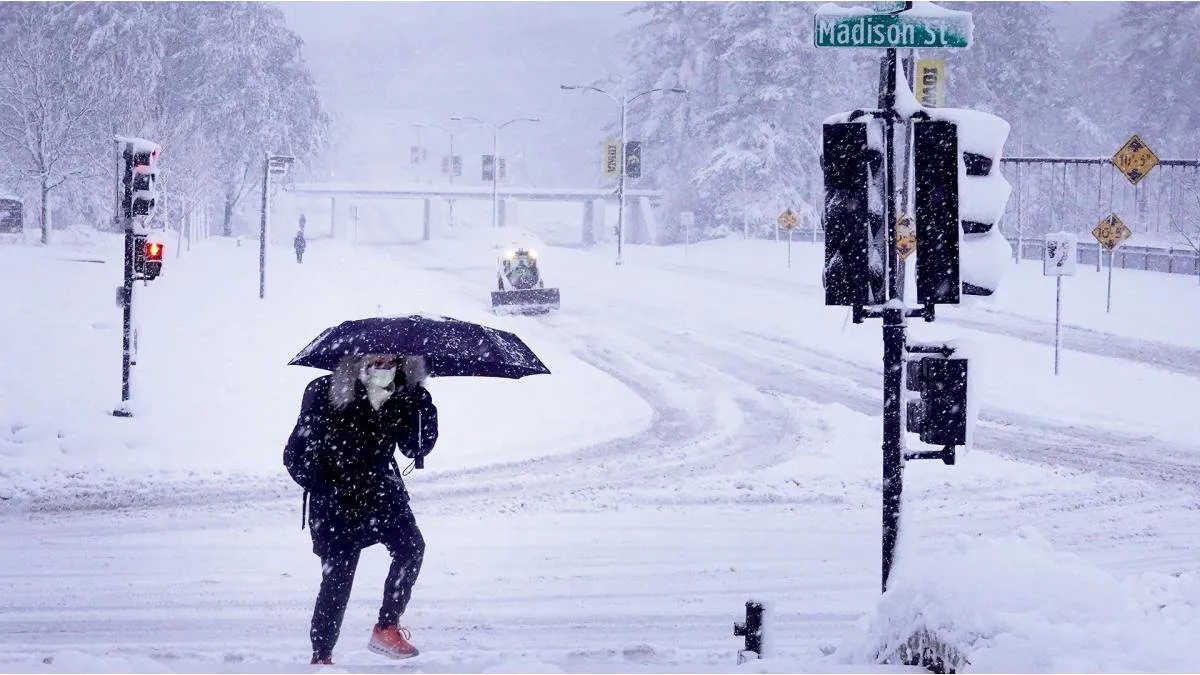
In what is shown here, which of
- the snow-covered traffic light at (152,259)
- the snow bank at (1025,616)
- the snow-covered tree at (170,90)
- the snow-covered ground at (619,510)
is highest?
the snow-covered tree at (170,90)

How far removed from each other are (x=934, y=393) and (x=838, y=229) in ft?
3.43

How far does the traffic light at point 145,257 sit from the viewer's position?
46.4 feet

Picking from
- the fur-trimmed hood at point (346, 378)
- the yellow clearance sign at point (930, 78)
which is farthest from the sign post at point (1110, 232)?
the fur-trimmed hood at point (346, 378)

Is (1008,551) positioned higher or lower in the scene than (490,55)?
lower

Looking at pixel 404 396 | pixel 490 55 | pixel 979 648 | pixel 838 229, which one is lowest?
pixel 979 648

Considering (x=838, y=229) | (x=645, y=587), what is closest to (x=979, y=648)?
(x=838, y=229)

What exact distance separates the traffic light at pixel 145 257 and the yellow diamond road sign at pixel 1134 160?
19.2 m

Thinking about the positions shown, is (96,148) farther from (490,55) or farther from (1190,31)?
(490,55)

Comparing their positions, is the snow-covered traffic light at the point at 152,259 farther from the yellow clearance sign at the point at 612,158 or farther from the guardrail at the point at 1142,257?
the guardrail at the point at 1142,257

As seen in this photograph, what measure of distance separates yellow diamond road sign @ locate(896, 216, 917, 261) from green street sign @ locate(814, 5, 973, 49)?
1049 millimetres

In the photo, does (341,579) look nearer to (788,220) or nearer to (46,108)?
(788,220)

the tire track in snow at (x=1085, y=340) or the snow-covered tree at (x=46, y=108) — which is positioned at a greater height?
the snow-covered tree at (x=46, y=108)

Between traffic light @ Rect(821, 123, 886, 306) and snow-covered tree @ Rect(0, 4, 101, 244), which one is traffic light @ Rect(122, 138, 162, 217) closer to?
traffic light @ Rect(821, 123, 886, 306)

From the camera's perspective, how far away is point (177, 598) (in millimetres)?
8094
